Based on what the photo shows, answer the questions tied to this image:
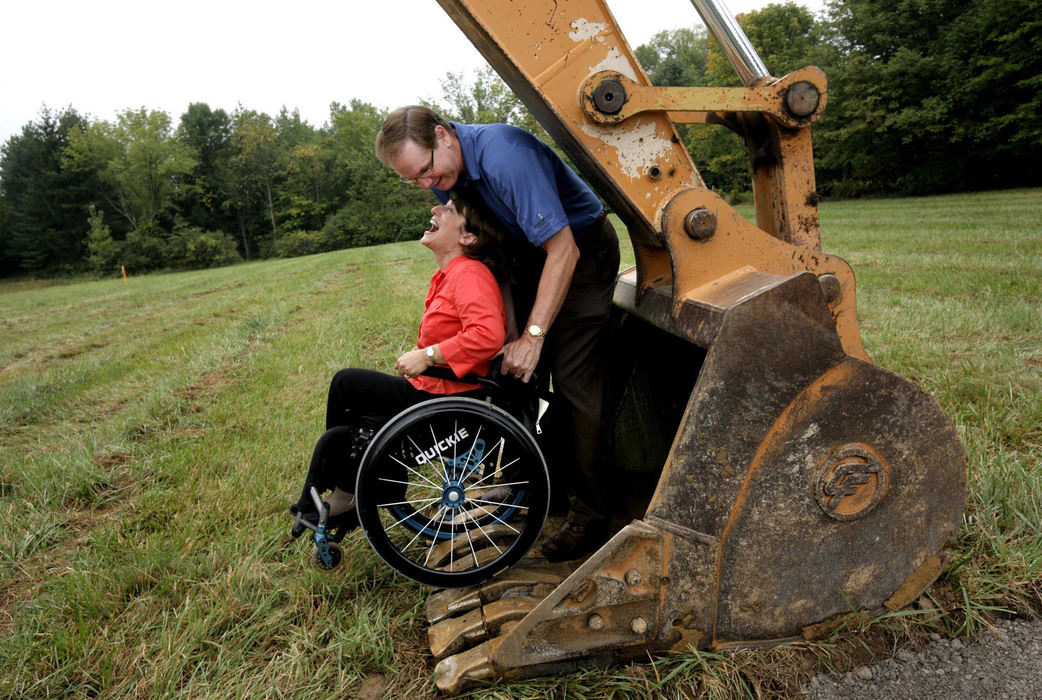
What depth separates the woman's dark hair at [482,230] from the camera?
2.42 meters

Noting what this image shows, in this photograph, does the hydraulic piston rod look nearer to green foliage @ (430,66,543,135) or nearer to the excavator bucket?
the excavator bucket

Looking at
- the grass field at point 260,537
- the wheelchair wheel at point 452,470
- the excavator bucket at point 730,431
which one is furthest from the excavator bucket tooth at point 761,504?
the wheelchair wheel at point 452,470

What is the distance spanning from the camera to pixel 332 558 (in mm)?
2404

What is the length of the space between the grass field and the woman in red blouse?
0.45 m

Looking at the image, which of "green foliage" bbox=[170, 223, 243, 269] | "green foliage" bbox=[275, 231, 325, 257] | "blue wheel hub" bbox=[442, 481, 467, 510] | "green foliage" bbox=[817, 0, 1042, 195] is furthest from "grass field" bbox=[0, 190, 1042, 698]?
"green foliage" bbox=[275, 231, 325, 257]

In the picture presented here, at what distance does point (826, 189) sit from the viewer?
37.9m

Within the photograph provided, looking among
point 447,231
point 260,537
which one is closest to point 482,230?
point 447,231

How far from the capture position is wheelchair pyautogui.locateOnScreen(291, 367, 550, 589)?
2178mm

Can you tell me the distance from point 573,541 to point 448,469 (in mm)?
619

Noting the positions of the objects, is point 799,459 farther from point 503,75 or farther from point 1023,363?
point 1023,363

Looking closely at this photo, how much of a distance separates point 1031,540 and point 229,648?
9.85ft

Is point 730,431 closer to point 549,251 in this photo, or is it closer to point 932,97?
point 549,251

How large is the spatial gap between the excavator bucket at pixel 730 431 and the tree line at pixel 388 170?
34917mm

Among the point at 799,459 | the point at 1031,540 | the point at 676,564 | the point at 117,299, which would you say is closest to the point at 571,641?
the point at 676,564
